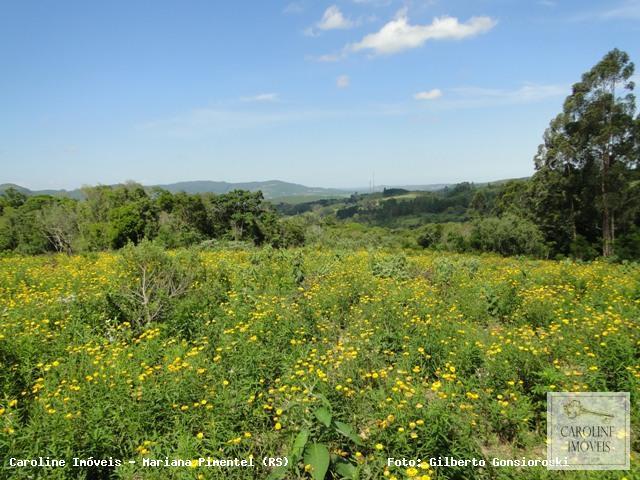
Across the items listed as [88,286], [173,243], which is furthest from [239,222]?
[88,286]

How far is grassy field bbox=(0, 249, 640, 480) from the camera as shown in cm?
331

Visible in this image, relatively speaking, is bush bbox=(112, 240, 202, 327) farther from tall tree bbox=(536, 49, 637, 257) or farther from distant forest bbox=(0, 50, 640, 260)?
tall tree bbox=(536, 49, 637, 257)

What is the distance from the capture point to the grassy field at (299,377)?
331 cm

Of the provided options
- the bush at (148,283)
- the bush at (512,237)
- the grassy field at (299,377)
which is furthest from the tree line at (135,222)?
the grassy field at (299,377)

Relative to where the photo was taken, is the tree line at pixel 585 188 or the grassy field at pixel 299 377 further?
the tree line at pixel 585 188

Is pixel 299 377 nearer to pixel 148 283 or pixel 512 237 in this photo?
pixel 148 283

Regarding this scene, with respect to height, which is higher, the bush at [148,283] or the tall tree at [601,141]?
the tall tree at [601,141]

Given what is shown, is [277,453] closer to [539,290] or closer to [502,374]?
[502,374]

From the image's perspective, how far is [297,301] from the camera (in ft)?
25.6

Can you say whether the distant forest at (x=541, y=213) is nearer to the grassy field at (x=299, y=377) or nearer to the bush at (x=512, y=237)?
the bush at (x=512, y=237)

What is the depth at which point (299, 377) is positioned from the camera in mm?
4484

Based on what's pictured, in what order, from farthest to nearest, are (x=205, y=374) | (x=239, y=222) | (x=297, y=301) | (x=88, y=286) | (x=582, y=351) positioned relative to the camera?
(x=239, y=222) → (x=88, y=286) → (x=297, y=301) → (x=582, y=351) → (x=205, y=374)

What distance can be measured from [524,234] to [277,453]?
3620cm

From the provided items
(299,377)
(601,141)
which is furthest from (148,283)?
(601,141)
